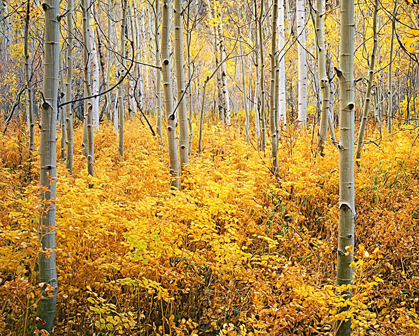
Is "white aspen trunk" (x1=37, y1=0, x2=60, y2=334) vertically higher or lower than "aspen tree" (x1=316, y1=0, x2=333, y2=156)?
lower

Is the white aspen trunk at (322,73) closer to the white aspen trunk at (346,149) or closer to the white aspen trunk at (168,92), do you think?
the white aspen trunk at (168,92)

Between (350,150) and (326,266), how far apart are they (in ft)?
4.33

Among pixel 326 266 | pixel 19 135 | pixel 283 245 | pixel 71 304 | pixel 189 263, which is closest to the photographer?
pixel 71 304

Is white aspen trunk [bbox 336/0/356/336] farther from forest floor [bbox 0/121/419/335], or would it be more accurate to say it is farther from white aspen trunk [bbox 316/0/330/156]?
white aspen trunk [bbox 316/0/330/156]

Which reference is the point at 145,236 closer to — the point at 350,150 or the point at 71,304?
the point at 71,304

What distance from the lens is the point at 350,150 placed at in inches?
88.2

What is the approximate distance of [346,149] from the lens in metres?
2.24

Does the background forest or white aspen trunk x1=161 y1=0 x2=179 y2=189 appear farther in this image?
white aspen trunk x1=161 y1=0 x2=179 y2=189

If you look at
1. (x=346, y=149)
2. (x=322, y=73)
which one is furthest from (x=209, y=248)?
(x=322, y=73)

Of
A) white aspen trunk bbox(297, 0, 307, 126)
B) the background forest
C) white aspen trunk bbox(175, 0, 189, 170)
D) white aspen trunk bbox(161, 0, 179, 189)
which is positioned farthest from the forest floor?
white aspen trunk bbox(297, 0, 307, 126)

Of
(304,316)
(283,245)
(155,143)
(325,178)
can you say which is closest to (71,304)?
(304,316)

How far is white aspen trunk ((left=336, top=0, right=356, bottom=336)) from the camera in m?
2.21

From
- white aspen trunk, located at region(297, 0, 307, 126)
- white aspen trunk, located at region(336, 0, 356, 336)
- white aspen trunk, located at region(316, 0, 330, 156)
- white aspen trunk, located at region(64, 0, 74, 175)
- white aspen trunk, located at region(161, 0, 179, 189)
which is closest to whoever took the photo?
white aspen trunk, located at region(336, 0, 356, 336)

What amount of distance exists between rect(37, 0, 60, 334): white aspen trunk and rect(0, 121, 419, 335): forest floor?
10 centimetres
